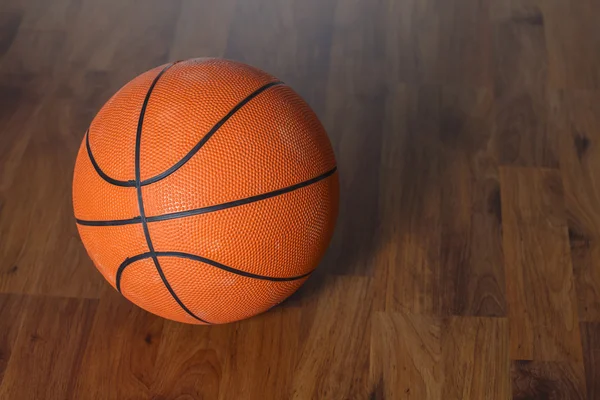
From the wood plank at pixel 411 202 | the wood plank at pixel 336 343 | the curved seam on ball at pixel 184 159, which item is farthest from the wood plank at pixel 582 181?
the curved seam on ball at pixel 184 159

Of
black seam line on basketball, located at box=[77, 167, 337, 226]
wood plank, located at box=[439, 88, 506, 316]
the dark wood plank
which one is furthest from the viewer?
the dark wood plank

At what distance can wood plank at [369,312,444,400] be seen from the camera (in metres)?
1.98

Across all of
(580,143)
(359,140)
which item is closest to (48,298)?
(359,140)

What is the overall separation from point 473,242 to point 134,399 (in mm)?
1043

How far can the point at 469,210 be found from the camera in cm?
233

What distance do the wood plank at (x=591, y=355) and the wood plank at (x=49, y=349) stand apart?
4.34 ft

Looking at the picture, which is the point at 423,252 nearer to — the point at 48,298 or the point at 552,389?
the point at 552,389

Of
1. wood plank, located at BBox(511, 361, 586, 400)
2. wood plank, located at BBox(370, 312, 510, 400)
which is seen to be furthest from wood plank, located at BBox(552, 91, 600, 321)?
wood plank, located at BBox(370, 312, 510, 400)

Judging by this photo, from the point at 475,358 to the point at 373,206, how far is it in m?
0.56

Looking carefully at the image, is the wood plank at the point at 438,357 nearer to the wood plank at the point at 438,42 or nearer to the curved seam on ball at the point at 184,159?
the curved seam on ball at the point at 184,159

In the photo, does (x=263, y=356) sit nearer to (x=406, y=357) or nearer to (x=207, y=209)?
(x=406, y=357)

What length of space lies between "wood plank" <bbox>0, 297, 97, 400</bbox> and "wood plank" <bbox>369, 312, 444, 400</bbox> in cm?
79

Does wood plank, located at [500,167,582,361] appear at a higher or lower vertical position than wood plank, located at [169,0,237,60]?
lower

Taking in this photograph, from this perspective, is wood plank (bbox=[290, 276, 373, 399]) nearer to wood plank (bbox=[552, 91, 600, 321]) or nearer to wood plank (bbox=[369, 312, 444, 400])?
wood plank (bbox=[369, 312, 444, 400])
